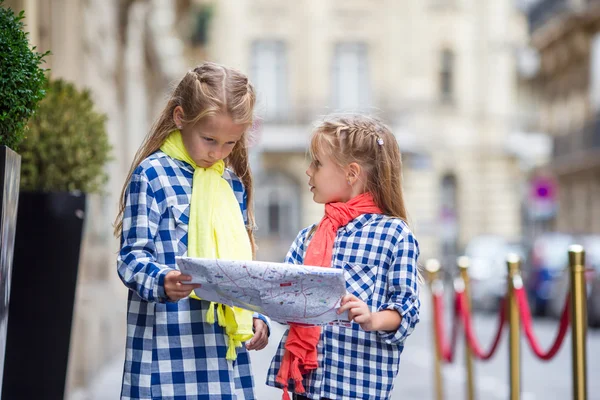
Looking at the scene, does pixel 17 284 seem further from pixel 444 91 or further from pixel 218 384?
pixel 444 91

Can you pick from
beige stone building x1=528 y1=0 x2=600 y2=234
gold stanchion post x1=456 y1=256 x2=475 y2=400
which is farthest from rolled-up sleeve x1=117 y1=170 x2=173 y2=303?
beige stone building x1=528 y1=0 x2=600 y2=234

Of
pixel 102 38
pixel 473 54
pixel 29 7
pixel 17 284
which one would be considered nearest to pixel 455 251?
pixel 473 54

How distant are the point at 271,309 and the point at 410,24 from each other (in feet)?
126

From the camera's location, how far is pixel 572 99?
39.0 metres

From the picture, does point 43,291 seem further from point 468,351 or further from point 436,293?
point 436,293

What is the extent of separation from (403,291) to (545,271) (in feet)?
59.3

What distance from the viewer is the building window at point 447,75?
41.5 meters

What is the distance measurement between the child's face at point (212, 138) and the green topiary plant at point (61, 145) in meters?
2.07

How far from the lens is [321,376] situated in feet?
11.6

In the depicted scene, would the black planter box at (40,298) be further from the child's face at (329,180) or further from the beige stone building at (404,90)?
the beige stone building at (404,90)

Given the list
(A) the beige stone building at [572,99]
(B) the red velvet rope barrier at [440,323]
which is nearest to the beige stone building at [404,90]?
(A) the beige stone building at [572,99]

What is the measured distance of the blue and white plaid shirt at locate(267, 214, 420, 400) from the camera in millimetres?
3453

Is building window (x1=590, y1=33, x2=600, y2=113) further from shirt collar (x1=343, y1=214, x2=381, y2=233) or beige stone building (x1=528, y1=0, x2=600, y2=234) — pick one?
shirt collar (x1=343, y1=214, x2=381, y2=233)

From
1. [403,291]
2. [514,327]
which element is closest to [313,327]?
[403,291]
